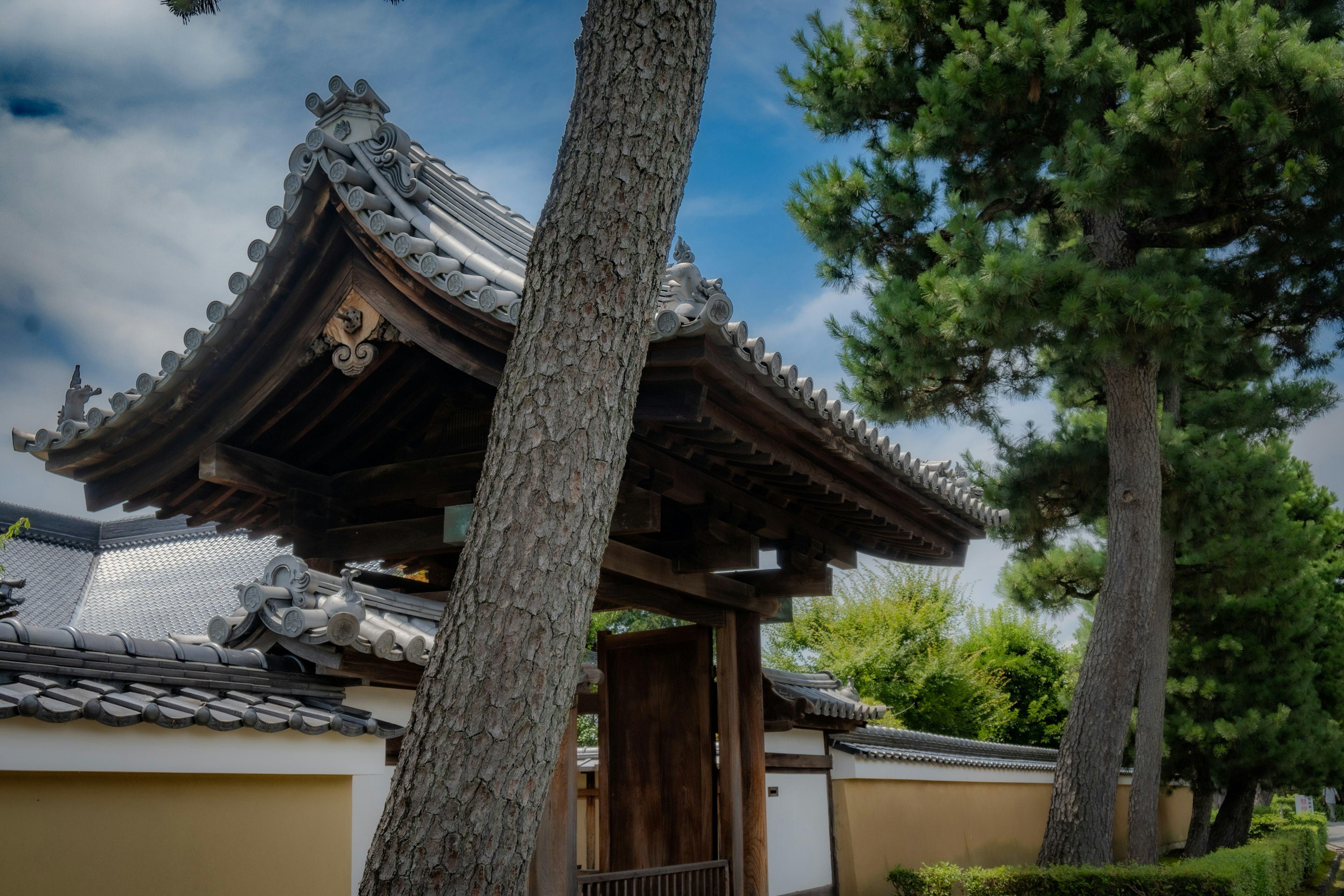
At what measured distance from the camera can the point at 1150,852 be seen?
934 centimetres

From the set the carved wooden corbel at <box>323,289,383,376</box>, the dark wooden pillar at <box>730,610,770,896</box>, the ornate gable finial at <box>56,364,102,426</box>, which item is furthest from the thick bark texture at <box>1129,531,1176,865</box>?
the ornate gable finial at <box>56,364,102,426</box>

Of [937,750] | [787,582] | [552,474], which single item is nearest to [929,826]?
[937,750]

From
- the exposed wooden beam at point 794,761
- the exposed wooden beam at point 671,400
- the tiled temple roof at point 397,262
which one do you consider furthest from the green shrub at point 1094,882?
the exposed wooden beam at point 671,400

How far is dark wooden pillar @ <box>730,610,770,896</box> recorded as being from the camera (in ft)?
20.7

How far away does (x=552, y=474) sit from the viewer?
2240mm

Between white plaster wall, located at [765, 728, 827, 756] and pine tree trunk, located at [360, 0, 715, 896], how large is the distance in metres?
5.37

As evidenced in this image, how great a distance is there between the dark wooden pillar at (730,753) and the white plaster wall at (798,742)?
1.06 metres

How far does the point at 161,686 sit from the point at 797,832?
537 cm

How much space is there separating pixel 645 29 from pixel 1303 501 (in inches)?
656

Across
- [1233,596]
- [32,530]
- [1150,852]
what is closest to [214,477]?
[1150,852]

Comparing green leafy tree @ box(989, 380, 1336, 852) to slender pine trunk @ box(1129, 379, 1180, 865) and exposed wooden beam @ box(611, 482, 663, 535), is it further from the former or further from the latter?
exposed wooden beam @ box(611, 482, 663, 535)

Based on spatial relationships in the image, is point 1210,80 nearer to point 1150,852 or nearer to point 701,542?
point 701,542

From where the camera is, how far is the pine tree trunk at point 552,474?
201 cm

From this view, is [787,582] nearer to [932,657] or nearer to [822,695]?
[822,695]
